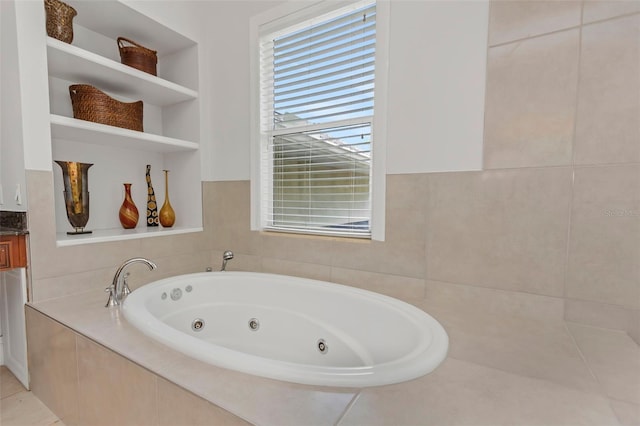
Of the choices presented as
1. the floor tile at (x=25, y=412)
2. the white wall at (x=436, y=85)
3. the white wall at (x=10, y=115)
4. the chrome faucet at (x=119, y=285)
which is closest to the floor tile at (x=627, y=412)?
the white wall at (x=436, y=85)

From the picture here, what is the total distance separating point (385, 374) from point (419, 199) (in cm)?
96

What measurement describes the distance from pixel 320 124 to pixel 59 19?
1503 millimetres

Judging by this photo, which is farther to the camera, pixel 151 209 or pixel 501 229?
pixel 151 209

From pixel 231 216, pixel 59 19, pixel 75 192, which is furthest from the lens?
pixel 231 216

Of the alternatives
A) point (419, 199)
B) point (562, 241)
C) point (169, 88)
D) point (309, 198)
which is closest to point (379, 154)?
point (419, 199)

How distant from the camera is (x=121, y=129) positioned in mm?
1811

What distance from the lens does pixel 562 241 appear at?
48.9 inches

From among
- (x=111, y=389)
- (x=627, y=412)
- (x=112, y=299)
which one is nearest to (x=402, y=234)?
(x=627, y=412)

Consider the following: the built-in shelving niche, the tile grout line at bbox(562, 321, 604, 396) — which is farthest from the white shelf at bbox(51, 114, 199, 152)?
the tile grout line at bbox(562, 321, 604, 396)

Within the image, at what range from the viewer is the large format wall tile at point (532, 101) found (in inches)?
47.6

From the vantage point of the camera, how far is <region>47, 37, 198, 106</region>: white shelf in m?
1.60

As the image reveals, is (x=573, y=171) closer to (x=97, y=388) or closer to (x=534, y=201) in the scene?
(x=534, y=201)

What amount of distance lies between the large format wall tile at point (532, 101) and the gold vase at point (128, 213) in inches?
87.8

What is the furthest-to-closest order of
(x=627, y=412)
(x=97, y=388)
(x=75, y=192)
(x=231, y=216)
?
(x=231, y=216) → (x=75, y=192) → (x=97, y=388) → (x=627, y=412)
